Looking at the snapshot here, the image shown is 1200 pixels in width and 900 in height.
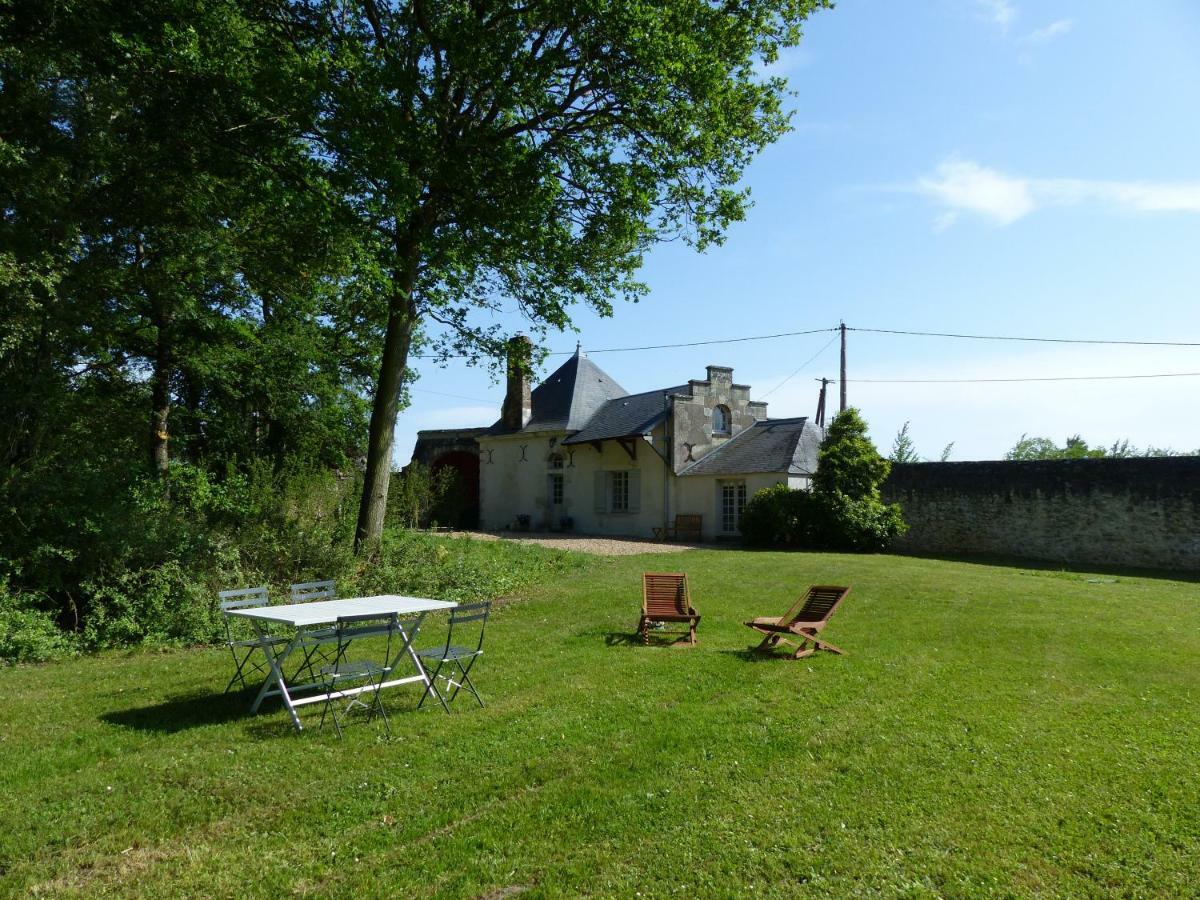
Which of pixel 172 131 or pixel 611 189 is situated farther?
pixel 611 189

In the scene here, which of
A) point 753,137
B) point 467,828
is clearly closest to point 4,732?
point 467,828

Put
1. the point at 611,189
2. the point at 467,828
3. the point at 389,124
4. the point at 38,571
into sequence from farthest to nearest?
1. the point at 611,189
2. the point at 389,124
3. the point at 38,571
4. the point at 467,828

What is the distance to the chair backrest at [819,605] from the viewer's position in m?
8.20

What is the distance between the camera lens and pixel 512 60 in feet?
36.4

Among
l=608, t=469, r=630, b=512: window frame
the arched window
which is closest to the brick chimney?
l=608, t=469, r=630, b=512: window frame

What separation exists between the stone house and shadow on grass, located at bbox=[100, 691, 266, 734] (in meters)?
17.8

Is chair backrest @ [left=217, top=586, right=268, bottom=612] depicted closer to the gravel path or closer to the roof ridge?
the gravel path

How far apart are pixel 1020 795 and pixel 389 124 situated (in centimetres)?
1011

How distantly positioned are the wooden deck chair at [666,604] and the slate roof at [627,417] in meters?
14.9

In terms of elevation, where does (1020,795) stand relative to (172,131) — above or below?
below

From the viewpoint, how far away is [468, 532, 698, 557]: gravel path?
19.5m

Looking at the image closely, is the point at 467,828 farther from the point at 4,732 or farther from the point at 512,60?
the point at 512,60

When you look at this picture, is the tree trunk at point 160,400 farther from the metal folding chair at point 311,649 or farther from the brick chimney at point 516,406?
the brick chimney at point 516,406

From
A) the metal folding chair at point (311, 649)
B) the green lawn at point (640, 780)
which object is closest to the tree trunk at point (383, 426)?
the metal folding chair at point (311, 649)
